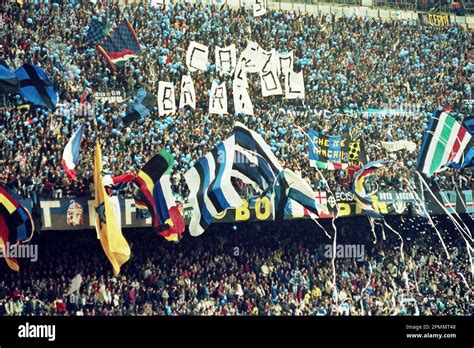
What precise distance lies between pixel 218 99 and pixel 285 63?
1770 millimetres

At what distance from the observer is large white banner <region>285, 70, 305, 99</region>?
2450cm

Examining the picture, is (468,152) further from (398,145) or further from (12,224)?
(12,224)

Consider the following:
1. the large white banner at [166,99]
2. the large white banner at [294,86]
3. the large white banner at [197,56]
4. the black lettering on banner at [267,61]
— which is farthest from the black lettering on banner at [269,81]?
the large white banner at [166,99]

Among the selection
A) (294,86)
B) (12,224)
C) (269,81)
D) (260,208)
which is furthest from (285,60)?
(12,224)

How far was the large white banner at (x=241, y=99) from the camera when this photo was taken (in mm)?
23750

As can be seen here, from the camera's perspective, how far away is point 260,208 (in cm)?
2325

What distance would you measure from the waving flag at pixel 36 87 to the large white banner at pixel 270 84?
4.41 metres

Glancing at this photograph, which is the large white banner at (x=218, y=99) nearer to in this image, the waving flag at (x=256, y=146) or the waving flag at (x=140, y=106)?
the waving flag at (x=256, y=146)

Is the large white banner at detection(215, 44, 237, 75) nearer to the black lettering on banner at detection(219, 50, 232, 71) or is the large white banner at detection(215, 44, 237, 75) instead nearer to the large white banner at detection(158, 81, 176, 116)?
the black lettering on banner at detection(219, 50, 232, 71)

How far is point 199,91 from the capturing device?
23578mm

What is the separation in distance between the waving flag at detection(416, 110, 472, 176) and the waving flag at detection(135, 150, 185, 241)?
19.0ft

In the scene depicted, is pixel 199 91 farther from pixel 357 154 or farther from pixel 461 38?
pixel 461 38

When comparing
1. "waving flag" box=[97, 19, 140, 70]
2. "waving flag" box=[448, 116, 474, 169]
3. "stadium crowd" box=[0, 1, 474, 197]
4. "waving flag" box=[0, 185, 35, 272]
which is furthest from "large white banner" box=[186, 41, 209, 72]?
"waving flag" box=[448, 116, 474, 169]

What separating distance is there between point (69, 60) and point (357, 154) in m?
6.18
